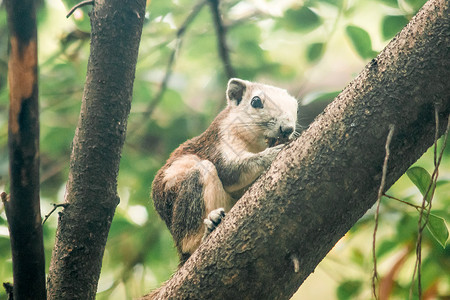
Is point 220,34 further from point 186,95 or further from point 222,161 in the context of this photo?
point 222,161

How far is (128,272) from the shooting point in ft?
10.9

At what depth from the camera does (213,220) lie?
2549mm

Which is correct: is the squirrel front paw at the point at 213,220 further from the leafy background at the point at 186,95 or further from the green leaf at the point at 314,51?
the green leaf at the point at 314,51

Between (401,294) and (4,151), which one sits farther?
(4,151)

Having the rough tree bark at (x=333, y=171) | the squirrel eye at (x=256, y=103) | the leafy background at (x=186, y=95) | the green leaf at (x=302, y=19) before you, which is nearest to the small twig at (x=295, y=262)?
the rough tree bark at (x=333, y=171)

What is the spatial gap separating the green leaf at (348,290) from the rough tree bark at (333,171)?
1.24m

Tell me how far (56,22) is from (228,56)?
1.13 meters

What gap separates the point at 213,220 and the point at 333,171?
104 cm

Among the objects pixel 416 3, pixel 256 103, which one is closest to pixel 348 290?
pixel 256 103

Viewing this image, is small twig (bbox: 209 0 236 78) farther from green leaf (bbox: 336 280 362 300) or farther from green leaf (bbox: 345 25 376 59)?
green leaf (bbox: 336 280 362 300)

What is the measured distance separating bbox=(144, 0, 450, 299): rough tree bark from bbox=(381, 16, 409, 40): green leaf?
102cm

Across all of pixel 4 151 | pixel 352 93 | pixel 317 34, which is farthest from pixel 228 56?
pixel 352 93

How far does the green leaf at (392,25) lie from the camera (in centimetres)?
258

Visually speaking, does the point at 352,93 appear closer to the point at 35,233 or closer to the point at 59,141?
the point at 35,233
